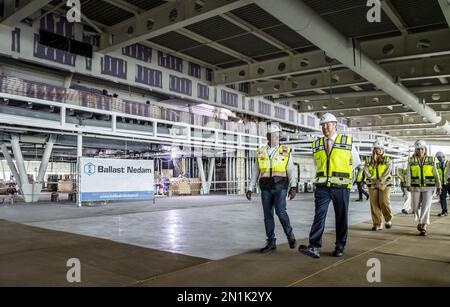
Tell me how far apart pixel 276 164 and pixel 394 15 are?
8.13 meters

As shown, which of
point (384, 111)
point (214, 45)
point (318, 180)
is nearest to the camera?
point (318, 180)

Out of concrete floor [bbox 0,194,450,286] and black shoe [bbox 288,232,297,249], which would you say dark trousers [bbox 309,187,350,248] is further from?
black shoe [bbox 288,232,297,249]

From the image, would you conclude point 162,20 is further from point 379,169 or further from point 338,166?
point 338,166

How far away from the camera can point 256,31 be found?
1254cm

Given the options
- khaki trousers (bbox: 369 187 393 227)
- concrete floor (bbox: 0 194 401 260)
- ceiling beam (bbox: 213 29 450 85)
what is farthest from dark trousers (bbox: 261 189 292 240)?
ceiling beam (bbox: 213 29 450 85)

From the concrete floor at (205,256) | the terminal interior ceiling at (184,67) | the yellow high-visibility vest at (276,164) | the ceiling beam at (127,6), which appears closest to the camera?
the concrete floor at (205,256)

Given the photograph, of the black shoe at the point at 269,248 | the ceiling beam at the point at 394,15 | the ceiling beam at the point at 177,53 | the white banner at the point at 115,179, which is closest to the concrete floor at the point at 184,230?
the black shoe at the point at 269,248

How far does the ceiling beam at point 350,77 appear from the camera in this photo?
537 inches

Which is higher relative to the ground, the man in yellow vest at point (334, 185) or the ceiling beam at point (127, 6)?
the ceiling beam at point (127, 6)

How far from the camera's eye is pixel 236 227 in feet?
26.1

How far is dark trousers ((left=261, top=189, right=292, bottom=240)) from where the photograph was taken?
5.29 m

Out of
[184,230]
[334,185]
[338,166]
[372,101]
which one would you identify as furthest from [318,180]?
[372,101]

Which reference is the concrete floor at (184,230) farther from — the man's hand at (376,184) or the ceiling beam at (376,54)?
the ceiling beam at (376,54)

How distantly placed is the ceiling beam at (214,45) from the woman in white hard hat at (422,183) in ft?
28.6
